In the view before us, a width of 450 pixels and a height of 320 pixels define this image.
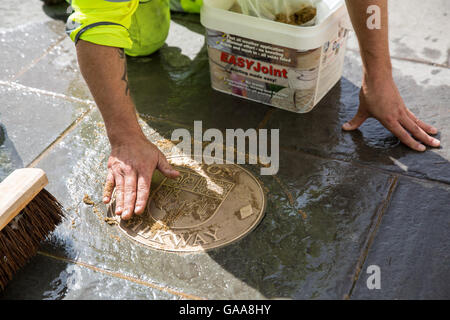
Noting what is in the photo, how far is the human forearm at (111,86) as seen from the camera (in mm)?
1503

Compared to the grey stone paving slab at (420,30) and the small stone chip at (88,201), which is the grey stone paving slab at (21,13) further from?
the grey stone paving slab at (420,30)

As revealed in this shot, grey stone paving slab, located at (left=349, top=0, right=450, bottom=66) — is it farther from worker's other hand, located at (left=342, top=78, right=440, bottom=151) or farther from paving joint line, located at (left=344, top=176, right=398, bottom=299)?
paving joint line, located at (left=344, top=176, right=398, bottom=299)

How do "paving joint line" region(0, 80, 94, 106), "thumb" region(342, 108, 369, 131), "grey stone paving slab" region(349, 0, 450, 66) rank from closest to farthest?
"thumb" region(342, 108, 369, 131) → "paving joint line" region(0, 80, 94, 106) → "grey stone paving slab" region(349, 0, 450, 66)

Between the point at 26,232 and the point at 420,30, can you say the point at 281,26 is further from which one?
the point at 26,232

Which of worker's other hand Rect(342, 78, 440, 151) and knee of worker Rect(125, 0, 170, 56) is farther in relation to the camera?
knee of worker Rect(125, 0, 170, 56)

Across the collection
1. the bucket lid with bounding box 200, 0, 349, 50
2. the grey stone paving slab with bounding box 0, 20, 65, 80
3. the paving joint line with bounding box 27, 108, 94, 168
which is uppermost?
the bucket lid with bounding box 200, 0, 349, 50

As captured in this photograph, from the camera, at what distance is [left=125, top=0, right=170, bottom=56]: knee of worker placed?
6.84 ft

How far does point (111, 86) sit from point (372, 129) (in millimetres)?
986

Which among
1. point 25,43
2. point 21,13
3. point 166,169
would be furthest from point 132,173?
point 21,13

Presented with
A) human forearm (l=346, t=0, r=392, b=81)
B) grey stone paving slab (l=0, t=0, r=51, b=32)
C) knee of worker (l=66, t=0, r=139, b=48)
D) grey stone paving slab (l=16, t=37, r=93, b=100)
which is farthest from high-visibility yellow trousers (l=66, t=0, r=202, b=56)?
grey stone paving slab (l=0, t=0, r=51, b=32)

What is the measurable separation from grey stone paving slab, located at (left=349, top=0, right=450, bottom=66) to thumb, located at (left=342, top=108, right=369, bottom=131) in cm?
57

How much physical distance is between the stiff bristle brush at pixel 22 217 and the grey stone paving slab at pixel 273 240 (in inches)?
2.7

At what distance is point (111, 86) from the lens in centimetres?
154

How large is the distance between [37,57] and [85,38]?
A: 91 cm
